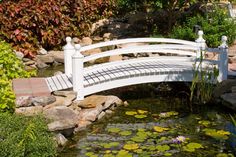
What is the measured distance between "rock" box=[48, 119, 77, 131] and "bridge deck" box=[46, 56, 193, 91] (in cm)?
141

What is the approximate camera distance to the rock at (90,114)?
7.22m

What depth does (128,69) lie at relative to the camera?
27.9 ft

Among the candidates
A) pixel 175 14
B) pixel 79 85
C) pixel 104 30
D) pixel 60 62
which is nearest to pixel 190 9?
pixel 175 14

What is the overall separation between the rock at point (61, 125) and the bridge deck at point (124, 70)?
1409mm

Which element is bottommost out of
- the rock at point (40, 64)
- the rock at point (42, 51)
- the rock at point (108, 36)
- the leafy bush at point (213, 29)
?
the rock at point (40, 64)

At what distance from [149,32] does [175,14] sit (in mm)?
1018

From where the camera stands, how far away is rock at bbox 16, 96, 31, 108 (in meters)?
6.71

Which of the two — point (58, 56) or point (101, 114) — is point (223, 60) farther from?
point (58, 56)

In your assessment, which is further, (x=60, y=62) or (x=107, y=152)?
(x=60, y=62)

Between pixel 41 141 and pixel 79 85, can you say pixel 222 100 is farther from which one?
pixel 41 141

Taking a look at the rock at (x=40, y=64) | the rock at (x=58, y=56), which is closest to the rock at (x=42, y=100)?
the rock at (x=40, y=64)

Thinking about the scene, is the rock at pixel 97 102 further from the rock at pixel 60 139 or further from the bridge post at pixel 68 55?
the rock at pixel 60 139

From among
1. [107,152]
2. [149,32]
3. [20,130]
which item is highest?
[149,32]

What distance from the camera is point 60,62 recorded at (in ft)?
37.7
